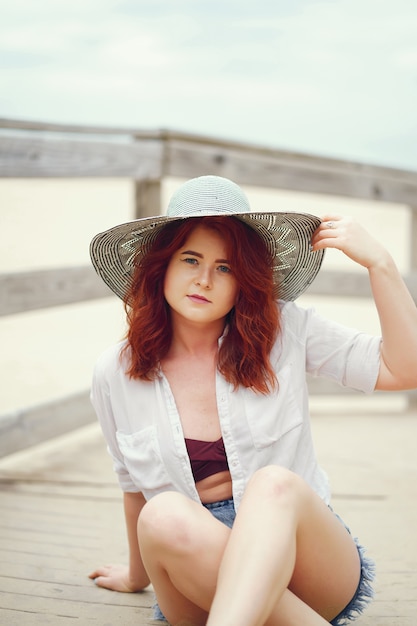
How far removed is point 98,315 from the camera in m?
11.4

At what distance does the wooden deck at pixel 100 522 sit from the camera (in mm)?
1995

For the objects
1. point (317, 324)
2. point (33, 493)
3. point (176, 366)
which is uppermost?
point (317, 324)

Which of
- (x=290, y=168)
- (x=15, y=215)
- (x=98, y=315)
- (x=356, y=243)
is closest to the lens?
(x=356, y=243)

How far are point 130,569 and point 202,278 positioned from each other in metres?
0.81

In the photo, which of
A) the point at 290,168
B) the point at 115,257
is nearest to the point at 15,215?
the point at 290,168

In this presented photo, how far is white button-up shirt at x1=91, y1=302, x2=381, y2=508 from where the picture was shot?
1740mm

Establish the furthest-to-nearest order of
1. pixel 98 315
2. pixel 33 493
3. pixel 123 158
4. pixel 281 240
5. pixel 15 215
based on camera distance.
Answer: pixel 15 215, pixel 98 315, pixel 123 158, pixel 33 493, pixel 281 240

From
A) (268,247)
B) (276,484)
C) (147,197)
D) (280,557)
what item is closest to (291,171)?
(147,197)

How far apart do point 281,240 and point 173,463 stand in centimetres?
55

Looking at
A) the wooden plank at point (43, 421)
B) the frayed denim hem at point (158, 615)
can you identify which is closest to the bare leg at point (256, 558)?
the frayed denim hem at point (158, 615)

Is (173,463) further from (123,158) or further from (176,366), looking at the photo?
(123,158)

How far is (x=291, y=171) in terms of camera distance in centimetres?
420

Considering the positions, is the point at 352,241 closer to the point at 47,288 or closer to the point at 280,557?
the point at 280,557

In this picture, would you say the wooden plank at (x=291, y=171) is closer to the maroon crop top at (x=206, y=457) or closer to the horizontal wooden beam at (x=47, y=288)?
the horizontal wooden beam at (x=47, y=288)
